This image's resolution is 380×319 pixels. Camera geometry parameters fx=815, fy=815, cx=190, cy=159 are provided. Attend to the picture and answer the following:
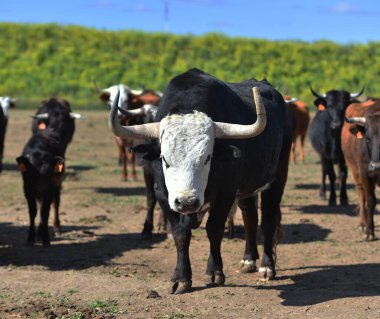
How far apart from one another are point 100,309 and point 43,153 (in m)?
3.81

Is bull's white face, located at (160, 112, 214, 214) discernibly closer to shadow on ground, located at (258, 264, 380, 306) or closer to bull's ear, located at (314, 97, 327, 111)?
shadow on ground, located at (258, 264, 380, 306)

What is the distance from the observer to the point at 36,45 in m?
48.5

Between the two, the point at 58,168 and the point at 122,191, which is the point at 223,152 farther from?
the point at 122,191

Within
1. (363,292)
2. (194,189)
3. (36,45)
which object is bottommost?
(363,292)

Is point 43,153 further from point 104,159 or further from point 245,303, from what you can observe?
point 104,159

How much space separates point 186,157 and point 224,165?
2.07 ft

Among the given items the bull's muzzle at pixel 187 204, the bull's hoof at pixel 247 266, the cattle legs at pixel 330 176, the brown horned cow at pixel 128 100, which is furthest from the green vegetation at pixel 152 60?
the bull's muzzle at pixel 187 204

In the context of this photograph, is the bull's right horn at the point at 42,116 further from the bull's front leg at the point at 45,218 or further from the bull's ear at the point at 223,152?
the bull's ear at the point at 223,152

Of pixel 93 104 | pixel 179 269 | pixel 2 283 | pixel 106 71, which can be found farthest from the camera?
pixel 106 71

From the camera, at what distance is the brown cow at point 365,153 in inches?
385

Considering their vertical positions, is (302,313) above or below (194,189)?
below

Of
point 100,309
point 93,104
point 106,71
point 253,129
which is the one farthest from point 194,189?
point 106,71

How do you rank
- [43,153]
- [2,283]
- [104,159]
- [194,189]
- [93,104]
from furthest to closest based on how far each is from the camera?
[93,104] → [104,159] → [43,153] → [2,283] → [194,189]

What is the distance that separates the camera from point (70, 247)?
10.4 meters
